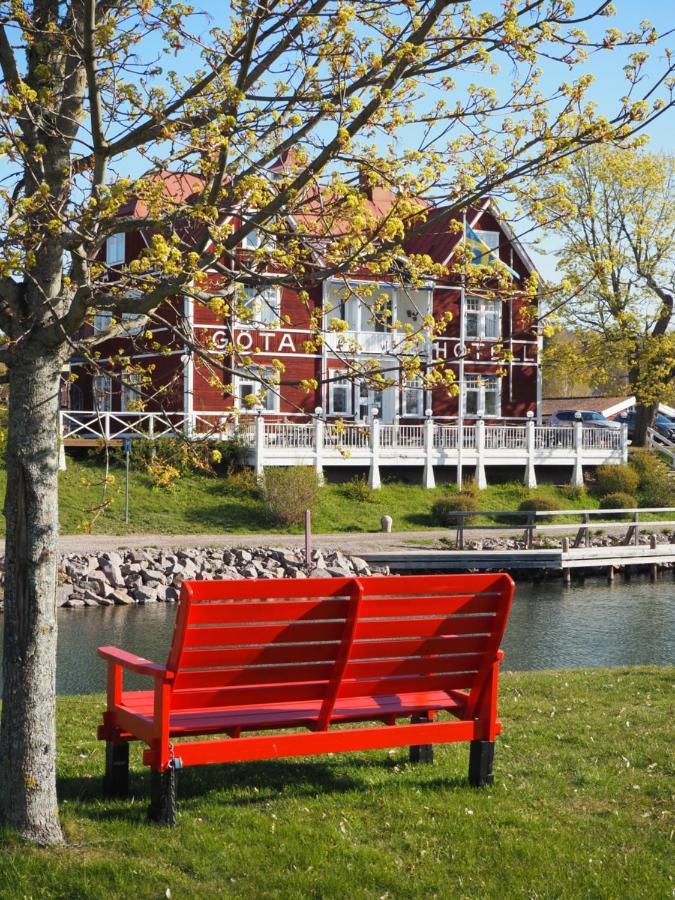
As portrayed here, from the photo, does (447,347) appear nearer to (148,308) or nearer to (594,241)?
(594,241)

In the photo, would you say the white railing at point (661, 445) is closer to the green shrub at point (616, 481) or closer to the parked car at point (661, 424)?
the parked car at point (661, 424)

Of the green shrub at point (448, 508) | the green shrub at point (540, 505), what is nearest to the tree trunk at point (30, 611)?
the green shrub at point (448, 508)

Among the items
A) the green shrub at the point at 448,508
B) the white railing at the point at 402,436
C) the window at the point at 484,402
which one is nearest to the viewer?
the green shrub at the point at 448,508

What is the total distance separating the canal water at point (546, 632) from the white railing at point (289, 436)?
34.8 feet

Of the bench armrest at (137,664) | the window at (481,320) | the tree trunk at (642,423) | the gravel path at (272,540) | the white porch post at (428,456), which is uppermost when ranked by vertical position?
the window at (481,320)

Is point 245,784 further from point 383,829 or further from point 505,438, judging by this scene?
point 505,438

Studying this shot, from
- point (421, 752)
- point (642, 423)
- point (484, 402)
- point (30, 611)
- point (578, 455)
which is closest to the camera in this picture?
point (30, 611)

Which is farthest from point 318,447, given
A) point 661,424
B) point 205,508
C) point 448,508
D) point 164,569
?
point 661,424

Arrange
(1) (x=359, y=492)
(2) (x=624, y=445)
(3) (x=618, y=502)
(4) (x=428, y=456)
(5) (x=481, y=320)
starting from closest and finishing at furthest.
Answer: (1) (x=359, y=492)
(3) (x=618, y=502)
(4) (x=428, y=456)
(2) (x=624, y=445)
(5) (x=481, y=320)

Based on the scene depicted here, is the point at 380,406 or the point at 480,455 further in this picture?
the point at 380,406

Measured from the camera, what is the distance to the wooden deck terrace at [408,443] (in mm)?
36281

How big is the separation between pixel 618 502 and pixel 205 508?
44.2 feet

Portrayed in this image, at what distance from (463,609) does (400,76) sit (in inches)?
117

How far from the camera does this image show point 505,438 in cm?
4128
